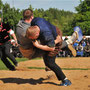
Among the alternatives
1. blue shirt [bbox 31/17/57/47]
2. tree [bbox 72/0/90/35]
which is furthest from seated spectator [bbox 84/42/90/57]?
tree [bbox 72/0/90/35]

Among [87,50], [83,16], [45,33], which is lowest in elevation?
[87,50]

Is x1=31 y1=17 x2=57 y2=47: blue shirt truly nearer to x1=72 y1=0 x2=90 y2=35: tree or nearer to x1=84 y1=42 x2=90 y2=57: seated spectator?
x1=84 y1=42 x2=90 y2=57: seated spectator

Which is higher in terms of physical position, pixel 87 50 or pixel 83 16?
pixel 83 16

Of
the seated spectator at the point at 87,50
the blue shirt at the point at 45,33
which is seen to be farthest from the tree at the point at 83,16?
the blue shirt at the point at 45,33

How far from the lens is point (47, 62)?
525cm

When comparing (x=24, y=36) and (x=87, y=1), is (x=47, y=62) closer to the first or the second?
(x=24, y=36)

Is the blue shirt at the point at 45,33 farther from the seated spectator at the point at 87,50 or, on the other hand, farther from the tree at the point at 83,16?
the tree at the point at 83,16

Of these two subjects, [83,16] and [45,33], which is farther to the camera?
[83,16]

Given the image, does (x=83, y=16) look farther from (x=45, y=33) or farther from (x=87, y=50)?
(x=45, y=33)

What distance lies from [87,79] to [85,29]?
35350mm

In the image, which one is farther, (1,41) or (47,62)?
(1,41)

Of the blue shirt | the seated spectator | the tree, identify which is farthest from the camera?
the tree

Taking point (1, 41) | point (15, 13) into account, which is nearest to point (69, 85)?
point (1, 41)

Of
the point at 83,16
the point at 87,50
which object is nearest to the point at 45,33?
the point at 87,50
